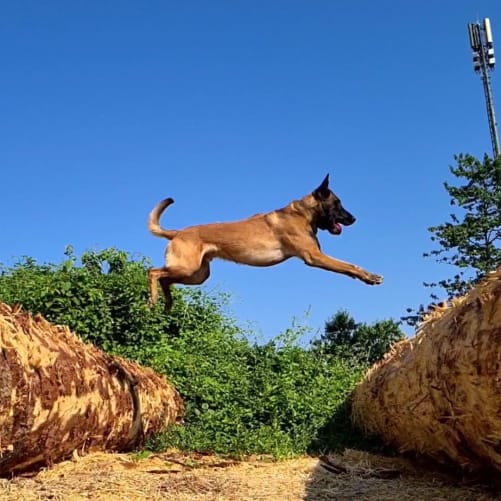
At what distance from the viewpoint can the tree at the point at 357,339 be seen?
13.2 m

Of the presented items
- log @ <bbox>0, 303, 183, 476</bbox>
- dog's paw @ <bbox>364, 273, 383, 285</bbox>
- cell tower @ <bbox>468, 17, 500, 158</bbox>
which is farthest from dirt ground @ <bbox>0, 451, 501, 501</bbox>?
cell tower @ <bbox>468, 17, 500, 158</bbox>

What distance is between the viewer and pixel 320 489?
5.24 meters

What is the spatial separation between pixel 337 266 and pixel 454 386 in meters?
4.07

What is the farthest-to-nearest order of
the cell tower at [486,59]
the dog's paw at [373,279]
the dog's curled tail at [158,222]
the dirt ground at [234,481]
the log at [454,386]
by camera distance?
1. the cell tower at [486,59]
2. the dog's curled tail at [158,222]
3. the dog's paw at [373,279]
4. the dirt ground at [234,481]
5. the log at [454,386]

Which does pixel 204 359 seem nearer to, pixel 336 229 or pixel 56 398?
pixel 336 229

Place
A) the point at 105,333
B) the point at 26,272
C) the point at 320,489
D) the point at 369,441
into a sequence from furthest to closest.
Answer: the point at 26,272, the point at 105,333, the point at 369,441, the point at 320,489

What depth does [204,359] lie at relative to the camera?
1155cm

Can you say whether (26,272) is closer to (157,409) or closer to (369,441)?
(157,409)

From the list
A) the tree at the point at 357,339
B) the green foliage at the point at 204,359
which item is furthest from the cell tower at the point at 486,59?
the green foliage at the point at 204,359

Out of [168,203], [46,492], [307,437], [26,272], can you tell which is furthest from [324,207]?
[26,272]

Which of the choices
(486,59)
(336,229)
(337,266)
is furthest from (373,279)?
(486,59)

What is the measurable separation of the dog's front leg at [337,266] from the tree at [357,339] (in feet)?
12.0

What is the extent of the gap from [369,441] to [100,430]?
3.49 metres

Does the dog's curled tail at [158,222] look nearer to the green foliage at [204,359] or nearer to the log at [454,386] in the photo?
the green foliage at [204,359]
